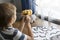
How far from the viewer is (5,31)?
3.95 ft

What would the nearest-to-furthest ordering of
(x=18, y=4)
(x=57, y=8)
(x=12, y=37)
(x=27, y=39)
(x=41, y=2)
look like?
(x=12, y=37), (x=27, y=39), (x=57, y=8), (x=41, y=2), (x=18, y=4)

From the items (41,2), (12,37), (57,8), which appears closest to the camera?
(12,37)

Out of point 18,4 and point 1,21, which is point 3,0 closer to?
point 18,4

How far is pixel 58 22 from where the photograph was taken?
77.7 inches

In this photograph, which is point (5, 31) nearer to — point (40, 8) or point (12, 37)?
point (12, 37)

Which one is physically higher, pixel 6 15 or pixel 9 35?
pixel 6 15

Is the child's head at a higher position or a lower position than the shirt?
higher

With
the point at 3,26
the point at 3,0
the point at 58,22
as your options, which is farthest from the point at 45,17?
the point at 3,26

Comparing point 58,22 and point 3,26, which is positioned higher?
point 3,26

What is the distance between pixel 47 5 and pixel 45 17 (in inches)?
6.9

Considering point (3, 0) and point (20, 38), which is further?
point (3, 0)

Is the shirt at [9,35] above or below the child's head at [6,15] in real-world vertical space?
below

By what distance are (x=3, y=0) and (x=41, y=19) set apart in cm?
77

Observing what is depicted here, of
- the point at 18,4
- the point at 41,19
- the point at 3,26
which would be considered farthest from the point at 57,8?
the point at 3,26
